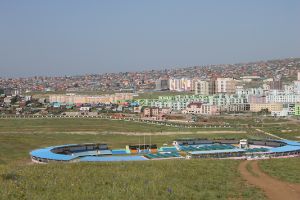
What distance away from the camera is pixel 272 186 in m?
13.5

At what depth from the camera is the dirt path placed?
39.4 feet

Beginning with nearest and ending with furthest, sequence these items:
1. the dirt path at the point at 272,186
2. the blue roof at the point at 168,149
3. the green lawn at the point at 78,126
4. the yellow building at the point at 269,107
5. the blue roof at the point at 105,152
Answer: the dirt path at the point at 272,186 → the blue roof at the point at 105,152 → the blue roof at the point at 168,149 → the green lawn at the point at 78,126 → the yellow building at the point at 269,107

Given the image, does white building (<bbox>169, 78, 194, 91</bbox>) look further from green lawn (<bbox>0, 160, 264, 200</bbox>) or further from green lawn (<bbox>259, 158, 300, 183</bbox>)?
green lawn (<bbox>0, 160, 264, 200</bbox>)

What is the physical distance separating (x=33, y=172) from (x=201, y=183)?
15.7 feet

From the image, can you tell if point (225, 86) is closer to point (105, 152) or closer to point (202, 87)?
point (202, 87)

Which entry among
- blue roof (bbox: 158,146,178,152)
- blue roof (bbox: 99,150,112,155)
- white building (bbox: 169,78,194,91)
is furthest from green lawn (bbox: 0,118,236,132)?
white building (bbox: 169,78,194,91)

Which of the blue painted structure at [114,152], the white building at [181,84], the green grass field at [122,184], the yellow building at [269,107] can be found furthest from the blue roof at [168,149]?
the white building at [181,84]

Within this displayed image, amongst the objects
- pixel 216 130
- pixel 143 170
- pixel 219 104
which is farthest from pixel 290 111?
pixel 143 170

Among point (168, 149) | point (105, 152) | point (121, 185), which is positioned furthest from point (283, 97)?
point (121, 185)

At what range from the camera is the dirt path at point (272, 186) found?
12.0 meters

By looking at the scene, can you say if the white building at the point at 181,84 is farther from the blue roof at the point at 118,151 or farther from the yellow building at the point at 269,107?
the blue roof at the point at 118,151

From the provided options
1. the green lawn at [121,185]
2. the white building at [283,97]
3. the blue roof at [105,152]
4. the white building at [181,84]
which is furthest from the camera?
the white building at [181,84]

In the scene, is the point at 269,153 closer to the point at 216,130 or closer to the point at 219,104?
the point at 216,130

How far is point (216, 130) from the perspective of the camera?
6038 cm
